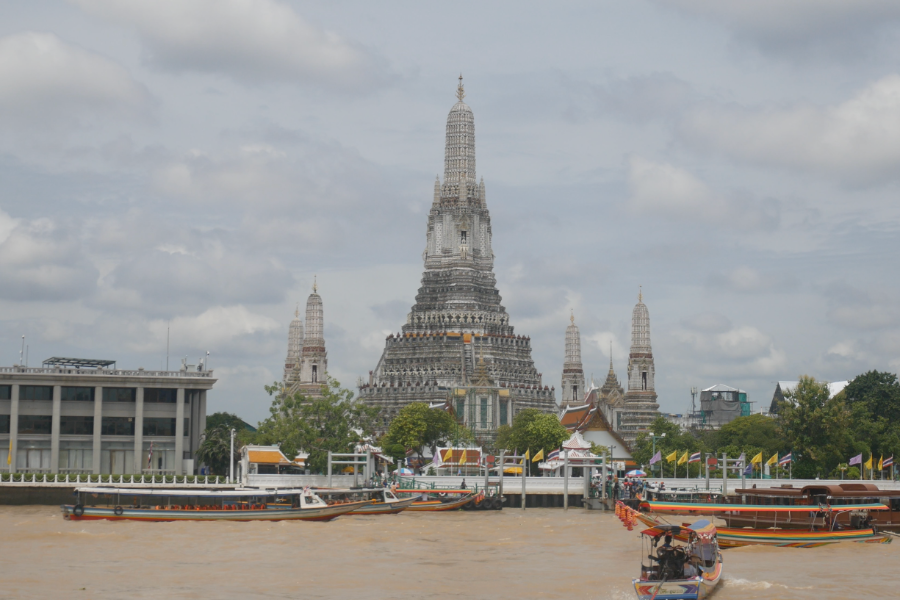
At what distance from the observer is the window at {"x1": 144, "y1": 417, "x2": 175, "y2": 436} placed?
10644cm

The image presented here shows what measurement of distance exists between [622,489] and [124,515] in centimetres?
3398

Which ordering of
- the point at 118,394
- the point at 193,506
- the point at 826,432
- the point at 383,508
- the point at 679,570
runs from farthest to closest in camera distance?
the point at 118,394, the point at 826,432, the point at 383,508, the point at 193,506, the point at 679,570

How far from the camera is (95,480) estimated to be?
9144cm

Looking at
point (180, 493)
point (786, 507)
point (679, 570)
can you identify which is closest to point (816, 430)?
point (786, 507)

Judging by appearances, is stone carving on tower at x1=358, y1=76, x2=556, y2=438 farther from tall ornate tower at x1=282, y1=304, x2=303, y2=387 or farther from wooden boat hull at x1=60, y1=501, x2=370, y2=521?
wooden boat hull at x1=60, y1=501, x2=370, y2=521

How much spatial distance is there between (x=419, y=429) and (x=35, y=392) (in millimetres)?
33469

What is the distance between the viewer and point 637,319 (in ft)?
545

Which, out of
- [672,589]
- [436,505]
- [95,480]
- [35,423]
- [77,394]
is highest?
[77,394]

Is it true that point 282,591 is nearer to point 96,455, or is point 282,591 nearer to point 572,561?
point 572,561

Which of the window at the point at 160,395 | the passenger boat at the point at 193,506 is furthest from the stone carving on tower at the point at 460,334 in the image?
the passenger boat at the point at 193,506

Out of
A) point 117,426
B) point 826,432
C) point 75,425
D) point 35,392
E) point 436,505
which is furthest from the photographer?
point 117,426

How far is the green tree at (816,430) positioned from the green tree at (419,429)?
31548 mm

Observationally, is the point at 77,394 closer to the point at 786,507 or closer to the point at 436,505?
the point at 436,505

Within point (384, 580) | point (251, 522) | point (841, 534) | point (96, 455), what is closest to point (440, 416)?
point (96, 455)
